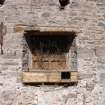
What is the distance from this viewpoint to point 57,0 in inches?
252

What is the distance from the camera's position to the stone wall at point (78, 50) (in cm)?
614

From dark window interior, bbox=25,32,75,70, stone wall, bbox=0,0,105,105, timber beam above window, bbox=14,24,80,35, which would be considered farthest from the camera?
dark window interior, bbox=25,32,75,70

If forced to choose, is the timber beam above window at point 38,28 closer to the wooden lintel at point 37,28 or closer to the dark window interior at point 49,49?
the wooden lintel at point 37,28

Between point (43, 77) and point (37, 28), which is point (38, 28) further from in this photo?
point (43, 77)

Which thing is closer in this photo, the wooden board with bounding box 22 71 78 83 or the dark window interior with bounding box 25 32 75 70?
the wooden board with bounding box 22 71 78 83

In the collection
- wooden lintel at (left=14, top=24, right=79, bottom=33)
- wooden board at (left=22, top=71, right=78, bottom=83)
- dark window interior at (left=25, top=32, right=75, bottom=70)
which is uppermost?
wooden lintel at (left=14, top=24, right=79, bottom=33)

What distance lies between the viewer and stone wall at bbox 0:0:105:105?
614 centimetres

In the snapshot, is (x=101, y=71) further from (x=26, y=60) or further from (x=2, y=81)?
(x=2, y=81)

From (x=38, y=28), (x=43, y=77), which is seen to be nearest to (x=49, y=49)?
(x=38, y=28)

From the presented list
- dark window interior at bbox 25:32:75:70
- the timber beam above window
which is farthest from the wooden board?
the timber beam above window

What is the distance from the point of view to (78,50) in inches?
251

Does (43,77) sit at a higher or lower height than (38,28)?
lower

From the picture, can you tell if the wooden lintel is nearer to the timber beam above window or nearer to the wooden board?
the timber beam above window

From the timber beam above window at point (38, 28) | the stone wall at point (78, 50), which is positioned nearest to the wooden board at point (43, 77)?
the stone wall at point (78, 50)
